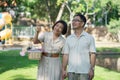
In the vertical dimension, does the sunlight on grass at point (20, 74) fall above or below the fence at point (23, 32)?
below

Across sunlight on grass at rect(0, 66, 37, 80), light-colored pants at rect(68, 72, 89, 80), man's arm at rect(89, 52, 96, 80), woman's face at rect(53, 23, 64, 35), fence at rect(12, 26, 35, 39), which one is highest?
fence at rect(12, 26, 35, 39)

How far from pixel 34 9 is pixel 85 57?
38983 mm

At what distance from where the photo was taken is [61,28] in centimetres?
714

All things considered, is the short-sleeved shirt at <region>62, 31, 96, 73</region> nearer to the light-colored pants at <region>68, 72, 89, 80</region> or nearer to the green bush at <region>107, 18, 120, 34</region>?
the light-colored pants at <region>68, 72, 89, 80</region>

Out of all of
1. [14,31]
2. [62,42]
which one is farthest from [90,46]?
[14,31]

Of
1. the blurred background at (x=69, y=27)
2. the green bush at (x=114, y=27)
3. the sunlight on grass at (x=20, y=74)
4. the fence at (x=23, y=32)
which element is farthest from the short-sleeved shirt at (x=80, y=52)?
the green bush at (x=114, y=27)

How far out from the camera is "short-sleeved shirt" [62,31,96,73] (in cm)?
643

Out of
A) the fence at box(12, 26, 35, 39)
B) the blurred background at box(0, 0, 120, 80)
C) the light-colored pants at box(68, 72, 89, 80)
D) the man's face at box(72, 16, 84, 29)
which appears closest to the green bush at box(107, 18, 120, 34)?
the blurred background at box(0, 0, 120, 80)

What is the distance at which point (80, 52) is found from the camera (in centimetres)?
645

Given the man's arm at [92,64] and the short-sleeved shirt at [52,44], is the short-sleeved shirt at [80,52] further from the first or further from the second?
the short-sleeved shirt at [52,44]

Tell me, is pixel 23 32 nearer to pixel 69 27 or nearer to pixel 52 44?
pixel 69 27

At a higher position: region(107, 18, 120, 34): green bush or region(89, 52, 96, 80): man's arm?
region(107, 18, 120, 34): green bush

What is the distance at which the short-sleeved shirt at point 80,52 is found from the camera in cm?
643

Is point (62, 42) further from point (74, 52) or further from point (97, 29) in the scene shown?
point (97, 29)
